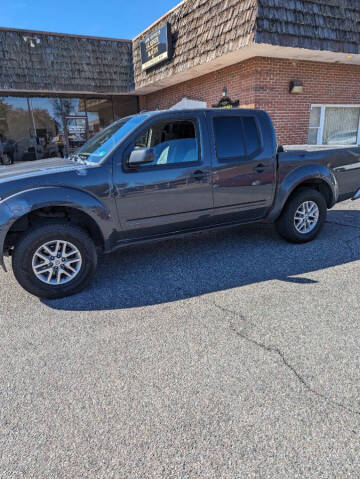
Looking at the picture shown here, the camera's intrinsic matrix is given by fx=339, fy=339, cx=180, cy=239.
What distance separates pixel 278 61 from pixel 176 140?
22.6ft

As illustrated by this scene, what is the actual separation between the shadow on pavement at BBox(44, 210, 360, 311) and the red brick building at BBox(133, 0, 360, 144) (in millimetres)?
4928

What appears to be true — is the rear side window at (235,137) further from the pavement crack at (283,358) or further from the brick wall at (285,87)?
the brick wall at (285,87)

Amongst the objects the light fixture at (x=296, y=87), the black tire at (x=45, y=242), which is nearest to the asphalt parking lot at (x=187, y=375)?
the black tire at (x=45, y=242)

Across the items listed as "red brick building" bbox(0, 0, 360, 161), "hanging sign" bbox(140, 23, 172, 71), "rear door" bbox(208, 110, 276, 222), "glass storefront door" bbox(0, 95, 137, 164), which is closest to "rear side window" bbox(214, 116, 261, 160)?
"rear door" bbox(208, 110, 276, 222)

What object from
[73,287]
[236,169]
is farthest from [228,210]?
[73,287]

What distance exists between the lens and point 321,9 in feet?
26.6

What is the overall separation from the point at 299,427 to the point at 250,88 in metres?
9.08

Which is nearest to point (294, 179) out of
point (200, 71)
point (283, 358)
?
point (283, 358)

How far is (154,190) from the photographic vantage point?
3.81m

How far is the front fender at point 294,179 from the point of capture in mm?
4605

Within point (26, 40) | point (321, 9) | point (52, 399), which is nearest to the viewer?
point (52, 399)

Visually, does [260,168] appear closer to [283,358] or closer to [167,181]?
[167,181]

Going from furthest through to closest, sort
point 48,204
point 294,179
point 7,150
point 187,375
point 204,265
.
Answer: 1. point 7,150
2. point 294,179
3. point 204,265
4. point 48,204
5. point 187,375

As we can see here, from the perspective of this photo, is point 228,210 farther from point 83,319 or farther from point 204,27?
point 204,27
